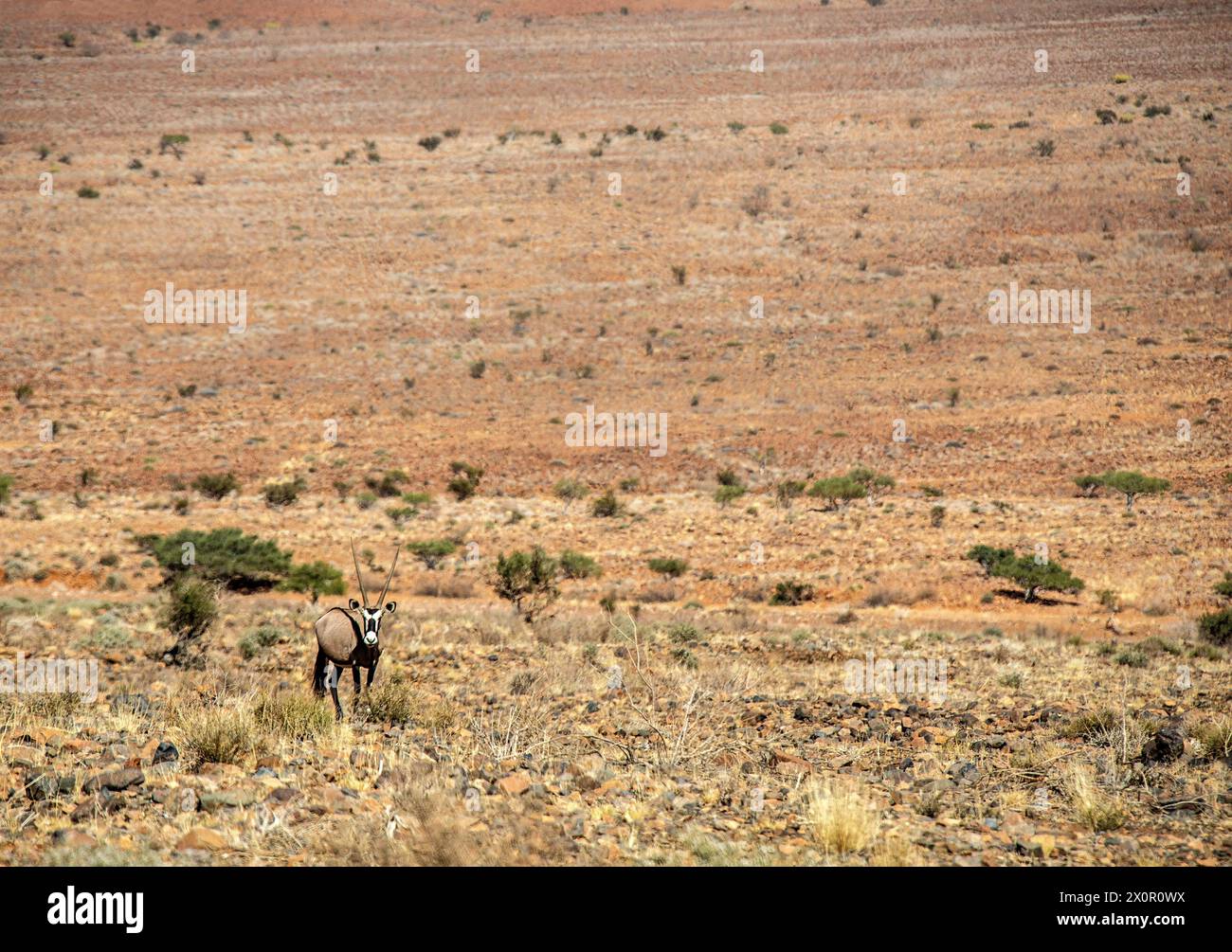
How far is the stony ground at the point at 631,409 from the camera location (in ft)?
20.9

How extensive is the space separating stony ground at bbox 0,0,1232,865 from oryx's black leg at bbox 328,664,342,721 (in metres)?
0.21

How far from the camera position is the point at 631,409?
31641mm

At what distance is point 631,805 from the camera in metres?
6.02

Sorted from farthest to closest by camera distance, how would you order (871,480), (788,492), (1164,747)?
(871,480), (788,492), (1164,747)

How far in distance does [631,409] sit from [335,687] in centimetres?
2427

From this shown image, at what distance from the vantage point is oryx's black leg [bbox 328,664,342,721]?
7.61m

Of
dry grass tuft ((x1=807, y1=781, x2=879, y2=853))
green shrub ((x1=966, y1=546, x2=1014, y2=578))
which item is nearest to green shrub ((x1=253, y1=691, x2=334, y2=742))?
dry grass tuft ((x1=807, y1=781, x2=879, y2=853))

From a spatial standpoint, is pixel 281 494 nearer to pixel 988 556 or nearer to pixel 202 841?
pixel 988 556

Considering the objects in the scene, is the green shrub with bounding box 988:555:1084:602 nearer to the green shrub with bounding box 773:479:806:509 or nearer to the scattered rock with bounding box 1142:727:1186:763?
the green shrub with bounding box 773:479:806:509

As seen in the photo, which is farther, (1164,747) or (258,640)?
(258,640)

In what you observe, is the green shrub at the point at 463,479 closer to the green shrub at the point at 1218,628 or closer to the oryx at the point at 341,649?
the green shrub at the point at 1218,628

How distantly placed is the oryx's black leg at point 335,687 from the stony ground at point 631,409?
0.21m

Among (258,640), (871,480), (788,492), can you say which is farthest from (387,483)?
(258,640)

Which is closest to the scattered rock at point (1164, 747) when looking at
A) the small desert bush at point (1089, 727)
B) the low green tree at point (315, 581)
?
the small desert bush at point (1089, 727)
